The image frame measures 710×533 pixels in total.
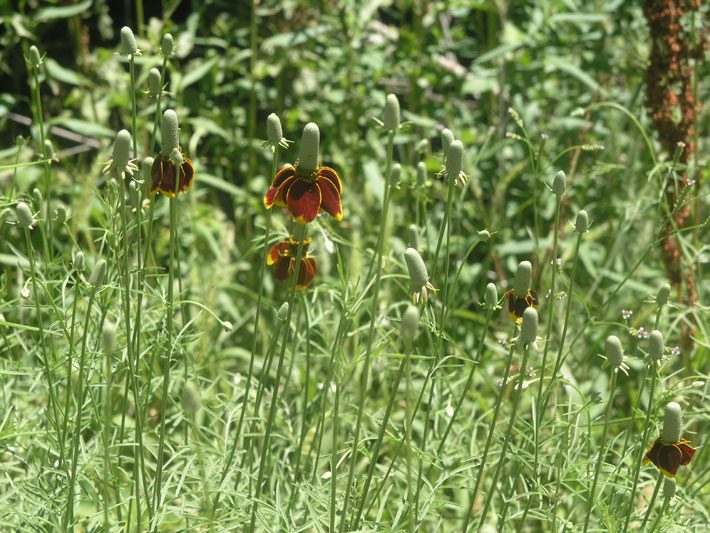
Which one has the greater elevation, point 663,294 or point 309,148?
point 309,148

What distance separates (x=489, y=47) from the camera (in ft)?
11.5

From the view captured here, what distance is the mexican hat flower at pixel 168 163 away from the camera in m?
1.33

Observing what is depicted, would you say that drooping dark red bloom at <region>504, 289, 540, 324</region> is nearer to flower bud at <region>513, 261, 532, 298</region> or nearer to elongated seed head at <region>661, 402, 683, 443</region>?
flower bud at <region>513, 261, 532, 298</region>

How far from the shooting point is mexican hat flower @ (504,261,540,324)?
1.39 metres

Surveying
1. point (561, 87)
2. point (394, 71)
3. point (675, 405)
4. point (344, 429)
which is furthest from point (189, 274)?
point (675, 405)

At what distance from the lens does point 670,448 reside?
141 centimetres

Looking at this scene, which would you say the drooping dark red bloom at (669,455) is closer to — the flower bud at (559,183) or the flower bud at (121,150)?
the flower bud at (559,183)

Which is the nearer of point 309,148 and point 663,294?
point 309,148

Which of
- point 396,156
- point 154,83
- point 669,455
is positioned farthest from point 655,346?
point 396,156

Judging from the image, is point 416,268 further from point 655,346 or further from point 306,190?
point 655,346

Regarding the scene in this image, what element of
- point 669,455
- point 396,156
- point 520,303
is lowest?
point 396,156

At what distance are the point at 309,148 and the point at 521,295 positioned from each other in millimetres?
413

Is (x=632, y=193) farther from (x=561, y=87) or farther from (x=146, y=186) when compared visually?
(x=146, y=186)

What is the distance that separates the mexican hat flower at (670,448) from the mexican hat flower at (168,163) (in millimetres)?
767
